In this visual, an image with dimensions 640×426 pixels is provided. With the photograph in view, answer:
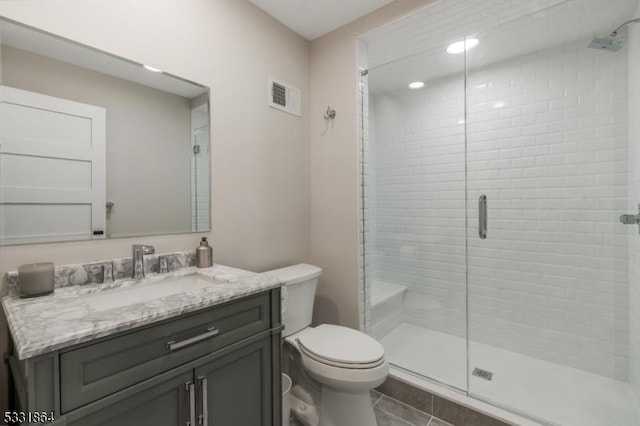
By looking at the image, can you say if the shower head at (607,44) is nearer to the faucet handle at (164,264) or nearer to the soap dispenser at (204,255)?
the soap dispenser at (204,255)

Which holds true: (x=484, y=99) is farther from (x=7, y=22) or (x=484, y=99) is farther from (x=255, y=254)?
(x=7, y=22)

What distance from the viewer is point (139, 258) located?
4.36 ft

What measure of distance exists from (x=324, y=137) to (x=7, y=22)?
1.67 m

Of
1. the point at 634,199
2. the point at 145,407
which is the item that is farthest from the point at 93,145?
the point at 634,199

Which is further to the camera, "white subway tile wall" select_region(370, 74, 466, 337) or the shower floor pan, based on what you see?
"white subway tile wall" select_region(370, 74, 466, 337)

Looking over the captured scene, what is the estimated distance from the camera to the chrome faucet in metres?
1.33

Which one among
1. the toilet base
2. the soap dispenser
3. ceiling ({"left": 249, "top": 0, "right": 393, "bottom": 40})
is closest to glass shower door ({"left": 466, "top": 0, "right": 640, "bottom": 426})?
the toilet base

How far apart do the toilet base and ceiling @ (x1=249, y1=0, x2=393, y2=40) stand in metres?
2.28

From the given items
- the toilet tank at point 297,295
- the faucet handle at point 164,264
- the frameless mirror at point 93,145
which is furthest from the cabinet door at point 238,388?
the frameless mirror at point 93,145

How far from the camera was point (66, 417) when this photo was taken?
2.41 ft

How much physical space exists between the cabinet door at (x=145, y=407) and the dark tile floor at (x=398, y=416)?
100 centimetres

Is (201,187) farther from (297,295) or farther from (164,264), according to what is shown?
(297,295)

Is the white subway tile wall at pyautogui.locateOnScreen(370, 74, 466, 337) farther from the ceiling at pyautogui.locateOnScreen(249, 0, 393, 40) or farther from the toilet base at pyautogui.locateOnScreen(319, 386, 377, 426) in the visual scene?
the toilet base at pyautogui.locateOnScreen(319, 386, 377, 426)

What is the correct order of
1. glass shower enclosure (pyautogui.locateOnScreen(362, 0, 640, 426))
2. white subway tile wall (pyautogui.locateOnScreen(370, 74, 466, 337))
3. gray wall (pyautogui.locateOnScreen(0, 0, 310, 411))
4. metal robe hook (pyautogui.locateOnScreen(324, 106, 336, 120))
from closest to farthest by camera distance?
gray wall (pyautogui.locateOnScreen(0, 0, 310, 411))
glass shower enclosure (pyautogui.locateOnScreen(362, 0, 640, 426))
metal robe hook (pyautogui.locateOnScreen(324, 106, 336, 120))
white subway tile wall (pyautogui.locateOnScreen(370, 74, 466, 337))
